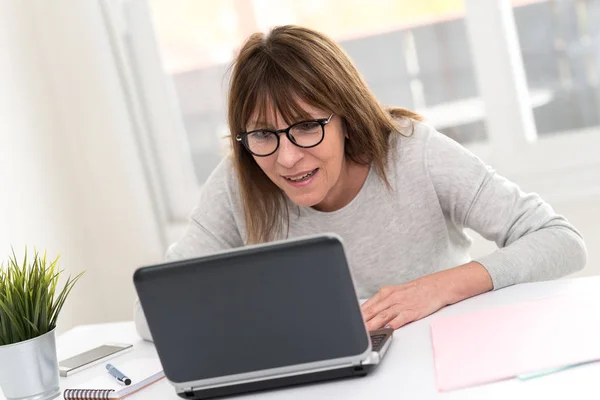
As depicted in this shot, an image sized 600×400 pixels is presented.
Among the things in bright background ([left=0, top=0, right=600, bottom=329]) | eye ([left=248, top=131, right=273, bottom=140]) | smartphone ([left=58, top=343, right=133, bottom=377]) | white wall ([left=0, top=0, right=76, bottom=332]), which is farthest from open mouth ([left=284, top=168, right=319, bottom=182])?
white wall ([left=0, top=0, right=76, bottom=332])

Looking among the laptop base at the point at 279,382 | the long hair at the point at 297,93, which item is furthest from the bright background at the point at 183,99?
the laptop base at the point at 279,382

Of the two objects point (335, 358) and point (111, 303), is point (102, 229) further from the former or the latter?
point (335, 358)

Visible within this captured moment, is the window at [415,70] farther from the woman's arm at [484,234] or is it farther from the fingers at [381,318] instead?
the fingers at [381,318]

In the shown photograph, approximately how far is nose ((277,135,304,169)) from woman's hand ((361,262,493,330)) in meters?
0.36

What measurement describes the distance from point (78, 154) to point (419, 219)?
201 cm

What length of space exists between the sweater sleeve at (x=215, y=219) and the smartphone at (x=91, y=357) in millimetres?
305

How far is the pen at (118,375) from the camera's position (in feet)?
5.03

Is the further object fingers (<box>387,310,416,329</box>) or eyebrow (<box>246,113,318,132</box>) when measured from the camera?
eyebrow (<box>246,113,318,132</box>)

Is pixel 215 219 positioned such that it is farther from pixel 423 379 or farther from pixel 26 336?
pixel 423 379

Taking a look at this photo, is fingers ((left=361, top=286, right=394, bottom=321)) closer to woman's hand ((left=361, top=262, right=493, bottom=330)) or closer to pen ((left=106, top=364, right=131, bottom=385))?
woman's hand ((left=361, top=262, right=493, bottom=330))

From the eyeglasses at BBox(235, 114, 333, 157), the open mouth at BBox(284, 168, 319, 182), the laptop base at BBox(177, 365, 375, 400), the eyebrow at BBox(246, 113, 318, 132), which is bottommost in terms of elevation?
the laptop base at BBox(177, 365, 375, 400)

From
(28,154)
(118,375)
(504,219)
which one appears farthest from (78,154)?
(504,219)

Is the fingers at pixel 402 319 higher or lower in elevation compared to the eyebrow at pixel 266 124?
lower

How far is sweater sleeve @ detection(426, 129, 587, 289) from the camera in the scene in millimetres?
1696
